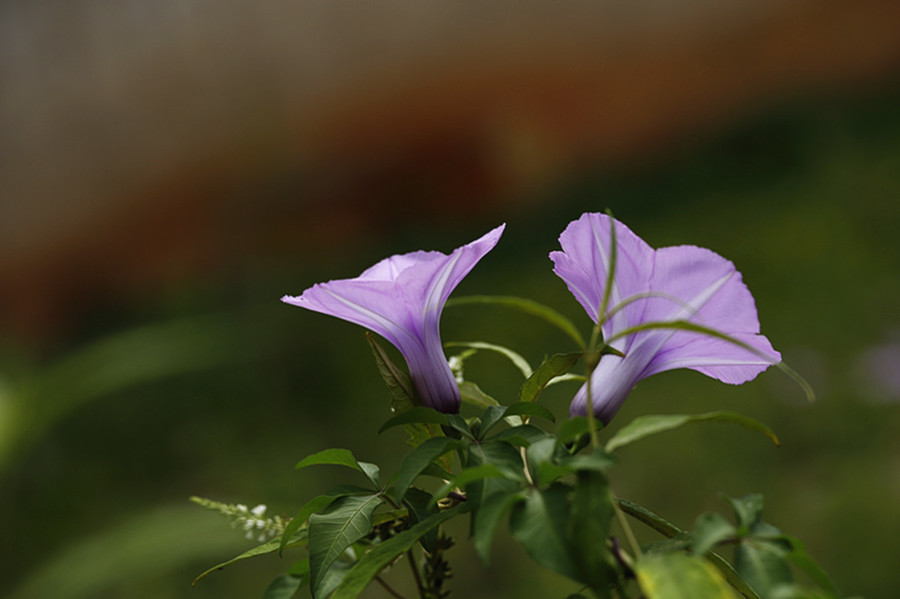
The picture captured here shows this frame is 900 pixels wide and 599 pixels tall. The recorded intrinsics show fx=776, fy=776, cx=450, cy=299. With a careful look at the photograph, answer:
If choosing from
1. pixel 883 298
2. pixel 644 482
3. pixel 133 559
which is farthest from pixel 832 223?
pixel 133 559

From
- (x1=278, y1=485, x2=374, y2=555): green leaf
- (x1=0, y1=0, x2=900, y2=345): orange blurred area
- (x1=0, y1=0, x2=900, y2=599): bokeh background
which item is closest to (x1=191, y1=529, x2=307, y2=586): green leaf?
(x1=278, y1=485, x2=374, y2=555): green leaf

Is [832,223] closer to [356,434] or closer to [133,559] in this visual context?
[356,434]

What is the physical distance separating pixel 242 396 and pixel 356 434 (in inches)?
11.7

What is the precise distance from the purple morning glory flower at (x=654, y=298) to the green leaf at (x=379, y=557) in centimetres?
8

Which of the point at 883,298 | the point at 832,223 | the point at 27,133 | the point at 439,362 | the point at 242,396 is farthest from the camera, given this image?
the point at 27,133

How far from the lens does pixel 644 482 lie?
1.22m

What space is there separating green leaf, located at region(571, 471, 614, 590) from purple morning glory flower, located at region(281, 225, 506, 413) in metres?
0.09

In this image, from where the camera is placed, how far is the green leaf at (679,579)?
0.59 ft

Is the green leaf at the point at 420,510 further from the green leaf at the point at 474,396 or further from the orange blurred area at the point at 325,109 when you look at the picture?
A: the orange blurred area at the point at 325,109

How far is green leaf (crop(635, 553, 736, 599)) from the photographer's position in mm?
179

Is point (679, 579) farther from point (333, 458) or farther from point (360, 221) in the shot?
point (360, 221)

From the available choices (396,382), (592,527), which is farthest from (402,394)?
(592,527)

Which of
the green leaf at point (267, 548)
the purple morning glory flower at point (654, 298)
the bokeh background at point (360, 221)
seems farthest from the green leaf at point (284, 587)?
the bokeh background at point (360, 221)

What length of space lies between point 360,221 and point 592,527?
1.68 meters
